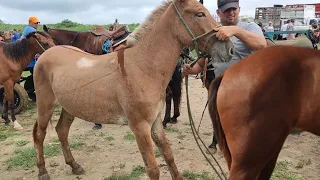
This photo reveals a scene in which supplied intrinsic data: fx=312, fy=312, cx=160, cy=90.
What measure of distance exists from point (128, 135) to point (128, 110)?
2.72 m

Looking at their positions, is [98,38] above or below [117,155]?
above

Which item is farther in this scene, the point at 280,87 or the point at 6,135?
the point at 6,135

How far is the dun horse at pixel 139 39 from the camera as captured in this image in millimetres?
3248

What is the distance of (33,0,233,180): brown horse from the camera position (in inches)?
115

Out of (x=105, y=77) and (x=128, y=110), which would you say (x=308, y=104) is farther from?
(x=105, y=77)

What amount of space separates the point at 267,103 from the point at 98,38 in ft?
17.8

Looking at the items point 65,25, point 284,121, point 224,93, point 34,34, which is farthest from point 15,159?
point 65,25

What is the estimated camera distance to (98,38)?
276 inches

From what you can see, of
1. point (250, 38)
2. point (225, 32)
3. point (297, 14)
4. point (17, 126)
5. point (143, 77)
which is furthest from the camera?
point (297, 14)

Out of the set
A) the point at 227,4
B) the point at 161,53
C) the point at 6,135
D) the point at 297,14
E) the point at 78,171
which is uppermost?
the point at 297,14

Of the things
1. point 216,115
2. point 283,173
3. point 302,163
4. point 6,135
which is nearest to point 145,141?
point 216,115

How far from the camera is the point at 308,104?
2.17 meters

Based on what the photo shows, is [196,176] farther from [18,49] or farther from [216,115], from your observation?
[18,49]

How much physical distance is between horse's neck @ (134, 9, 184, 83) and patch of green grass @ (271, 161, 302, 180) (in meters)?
1.96
